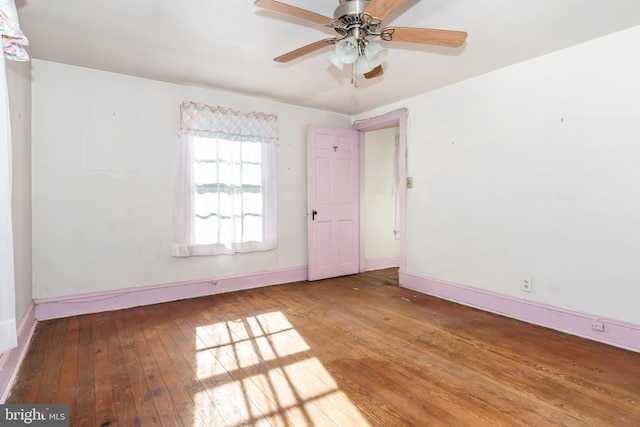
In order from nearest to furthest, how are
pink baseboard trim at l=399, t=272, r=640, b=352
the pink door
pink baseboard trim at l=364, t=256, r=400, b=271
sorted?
1. pink baseboard trim at l=399, t=272, r=640, b=352
2. the pink door
3. pink baseboard trim at l=364, t=256, r=400, b=271

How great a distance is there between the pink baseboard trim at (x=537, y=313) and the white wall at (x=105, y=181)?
2.59 m

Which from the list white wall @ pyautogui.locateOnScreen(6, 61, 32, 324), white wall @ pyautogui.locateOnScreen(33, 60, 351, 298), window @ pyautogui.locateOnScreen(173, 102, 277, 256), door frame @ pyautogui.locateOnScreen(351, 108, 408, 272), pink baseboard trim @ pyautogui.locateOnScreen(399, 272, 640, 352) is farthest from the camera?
door frame @ pyautogui.locateOnScreen(351, 108, 408, 272)

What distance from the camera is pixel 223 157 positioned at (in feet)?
13.0

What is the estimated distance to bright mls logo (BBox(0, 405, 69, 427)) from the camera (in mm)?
1605

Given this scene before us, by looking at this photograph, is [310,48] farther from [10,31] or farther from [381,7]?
[10,31]

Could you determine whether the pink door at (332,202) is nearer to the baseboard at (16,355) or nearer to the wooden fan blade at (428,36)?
the wooden fan blade at (428,36)

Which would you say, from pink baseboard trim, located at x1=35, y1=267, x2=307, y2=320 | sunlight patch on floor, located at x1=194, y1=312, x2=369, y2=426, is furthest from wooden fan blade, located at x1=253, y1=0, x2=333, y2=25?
pink baseboard trim, located at x1=35, y1=267, x2=307, y2=320

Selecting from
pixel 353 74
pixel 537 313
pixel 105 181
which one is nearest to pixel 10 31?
pixel 105 181

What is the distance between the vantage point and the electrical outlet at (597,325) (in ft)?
8.60

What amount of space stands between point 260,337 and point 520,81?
3.32 meters

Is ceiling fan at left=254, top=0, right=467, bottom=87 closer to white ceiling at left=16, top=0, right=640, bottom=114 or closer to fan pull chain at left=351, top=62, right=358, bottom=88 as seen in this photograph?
fan pull chain at left=351, top=62, right=358, bottom=88

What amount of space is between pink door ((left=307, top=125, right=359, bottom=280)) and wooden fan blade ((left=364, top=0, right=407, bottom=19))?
2.86 meters

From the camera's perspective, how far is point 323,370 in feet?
7.31

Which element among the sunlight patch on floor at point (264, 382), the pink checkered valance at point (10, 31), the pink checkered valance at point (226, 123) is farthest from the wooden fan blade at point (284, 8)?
the pink checkered valance at point (226, 123)
